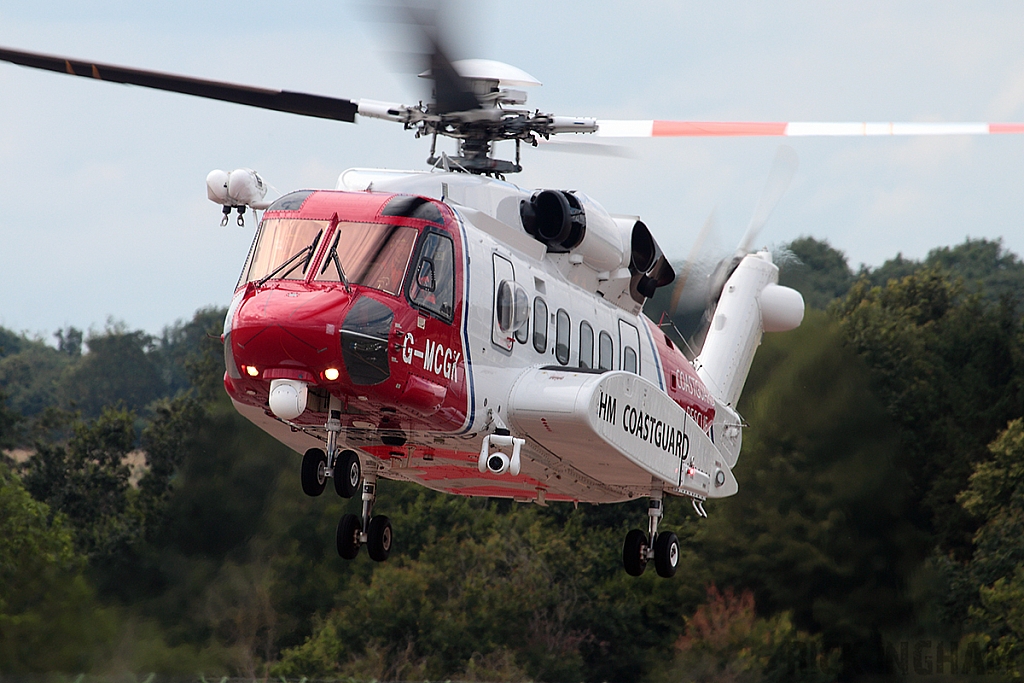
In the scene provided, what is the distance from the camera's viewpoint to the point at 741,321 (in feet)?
54.5

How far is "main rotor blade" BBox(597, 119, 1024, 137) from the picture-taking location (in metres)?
11.8

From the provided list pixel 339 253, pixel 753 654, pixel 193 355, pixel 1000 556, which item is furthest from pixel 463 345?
pixel 193 355

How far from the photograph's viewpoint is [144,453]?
29.8 m

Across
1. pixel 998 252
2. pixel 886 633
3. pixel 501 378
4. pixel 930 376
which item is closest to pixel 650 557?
pixel 501 378

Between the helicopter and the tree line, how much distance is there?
832 cm

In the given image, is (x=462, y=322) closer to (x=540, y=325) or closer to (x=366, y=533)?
(x=540, y=325)

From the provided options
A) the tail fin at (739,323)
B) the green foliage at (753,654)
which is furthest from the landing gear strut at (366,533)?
the green foliage at (753,654)

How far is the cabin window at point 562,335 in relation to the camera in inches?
477

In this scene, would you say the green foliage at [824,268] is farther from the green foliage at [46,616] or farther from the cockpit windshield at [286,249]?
the cockpit windshield at [286,249]

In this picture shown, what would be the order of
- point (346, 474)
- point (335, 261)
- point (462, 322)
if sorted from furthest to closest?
1. point (462, 322)
2. point (346, 474)
3. point (335, 261)

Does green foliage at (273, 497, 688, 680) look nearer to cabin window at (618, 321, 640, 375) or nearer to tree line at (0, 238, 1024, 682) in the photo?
tree line at (0, 238, 1024, 682)

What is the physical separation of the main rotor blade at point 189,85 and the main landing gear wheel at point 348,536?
11.0ft

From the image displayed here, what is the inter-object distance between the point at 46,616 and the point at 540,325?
11074mm

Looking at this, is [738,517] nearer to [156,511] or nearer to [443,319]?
[156,511]
